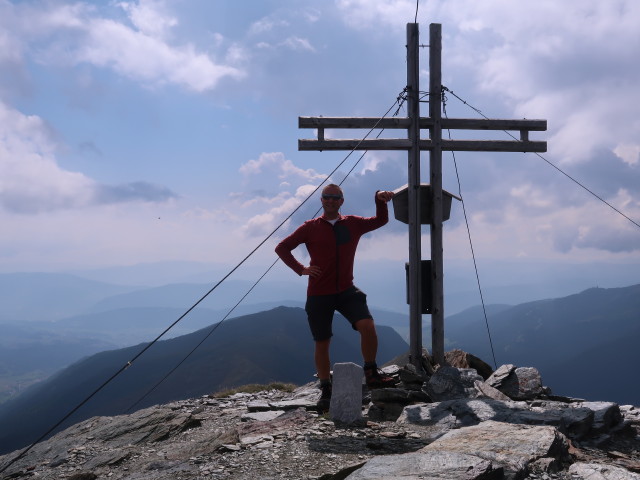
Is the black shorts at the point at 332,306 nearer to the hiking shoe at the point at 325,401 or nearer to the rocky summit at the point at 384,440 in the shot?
the hiking shoe at the point at 325,401

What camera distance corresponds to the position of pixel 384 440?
681cm

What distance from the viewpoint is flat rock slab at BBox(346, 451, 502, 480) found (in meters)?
4.80

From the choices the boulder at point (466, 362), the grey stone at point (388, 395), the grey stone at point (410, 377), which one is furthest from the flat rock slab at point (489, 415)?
the boulder at point (466, 362)

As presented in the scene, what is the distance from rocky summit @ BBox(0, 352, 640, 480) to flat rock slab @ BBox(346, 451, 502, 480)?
0.01 meters

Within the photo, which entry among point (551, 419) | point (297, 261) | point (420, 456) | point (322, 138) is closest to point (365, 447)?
point (420, 456)

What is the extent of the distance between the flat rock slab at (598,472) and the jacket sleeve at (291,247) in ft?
15.2

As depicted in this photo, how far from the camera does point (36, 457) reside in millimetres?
9656

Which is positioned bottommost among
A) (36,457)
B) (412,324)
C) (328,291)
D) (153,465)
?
(36,457)

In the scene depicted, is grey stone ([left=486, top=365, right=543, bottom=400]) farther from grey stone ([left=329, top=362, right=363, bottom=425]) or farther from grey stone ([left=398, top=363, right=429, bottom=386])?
grey stone ([left=329, top=362, right=363, bottom=425])

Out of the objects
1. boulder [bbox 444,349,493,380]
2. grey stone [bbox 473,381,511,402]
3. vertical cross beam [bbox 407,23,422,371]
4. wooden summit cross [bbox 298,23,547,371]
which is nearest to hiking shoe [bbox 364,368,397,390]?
grey stone [bbox 473,381,511,402]

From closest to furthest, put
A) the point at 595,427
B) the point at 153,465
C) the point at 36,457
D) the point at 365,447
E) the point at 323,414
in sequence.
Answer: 1. the point at 365,447
2. the point at 153,465
3. the point at 595,427
4. the point at 323,414
5. the point at 36,457

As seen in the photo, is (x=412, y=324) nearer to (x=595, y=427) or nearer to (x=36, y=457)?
(x=595, y=427)

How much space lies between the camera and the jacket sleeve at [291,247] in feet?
28.8

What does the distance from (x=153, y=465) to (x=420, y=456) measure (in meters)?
3.59
